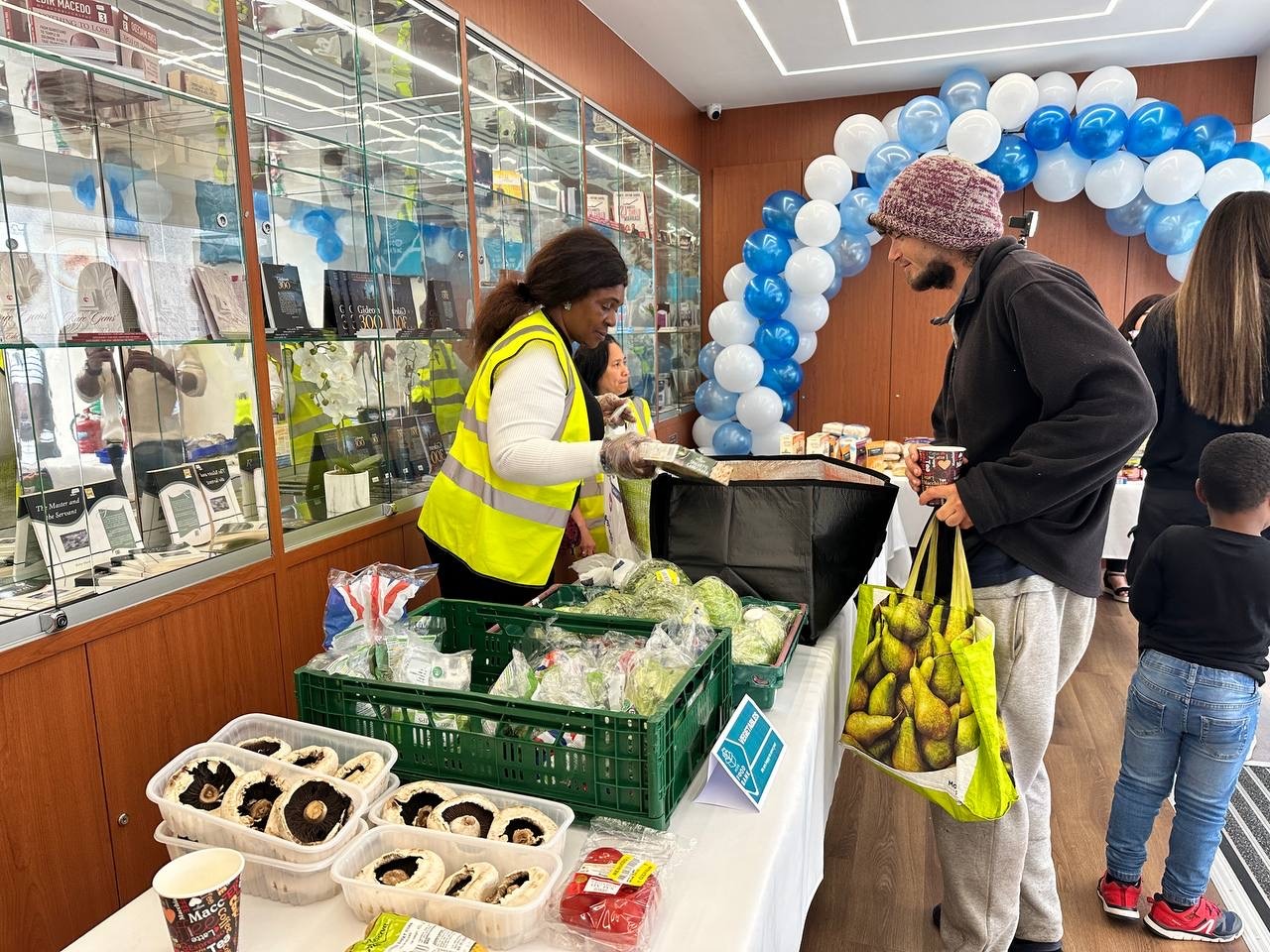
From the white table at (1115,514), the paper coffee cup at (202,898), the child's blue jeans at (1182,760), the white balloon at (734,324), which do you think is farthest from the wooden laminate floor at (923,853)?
the white balloon at (734,324)

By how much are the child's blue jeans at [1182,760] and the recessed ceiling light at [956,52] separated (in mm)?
3682

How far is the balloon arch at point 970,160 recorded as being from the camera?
4.66 meters

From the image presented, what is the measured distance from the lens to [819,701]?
55.8 inches

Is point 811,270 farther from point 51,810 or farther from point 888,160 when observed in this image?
point 51,810

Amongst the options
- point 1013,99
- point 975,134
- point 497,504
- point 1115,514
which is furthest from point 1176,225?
point 497,504

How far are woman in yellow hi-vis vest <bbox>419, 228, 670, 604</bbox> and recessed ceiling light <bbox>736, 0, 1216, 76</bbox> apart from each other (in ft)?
9.99

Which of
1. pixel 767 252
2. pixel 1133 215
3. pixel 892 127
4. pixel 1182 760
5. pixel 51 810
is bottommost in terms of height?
pixel 1182 760

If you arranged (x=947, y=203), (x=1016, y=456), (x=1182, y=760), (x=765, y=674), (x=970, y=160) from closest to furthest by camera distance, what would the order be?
(x=765, y=674) → (x=1016, y=456) → (x=947, y=203) → (x=1182, y=760) → (x=970, y=160)

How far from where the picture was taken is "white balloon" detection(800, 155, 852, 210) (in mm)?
5223

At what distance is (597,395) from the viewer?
2.85 m

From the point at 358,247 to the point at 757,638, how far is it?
1.84 metres

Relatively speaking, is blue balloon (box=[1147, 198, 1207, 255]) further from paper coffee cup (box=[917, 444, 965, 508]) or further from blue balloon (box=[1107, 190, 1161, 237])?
paper coffee cup (box=[917, 444, 965, 508])

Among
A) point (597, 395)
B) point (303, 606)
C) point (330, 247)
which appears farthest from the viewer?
point (597, 395)

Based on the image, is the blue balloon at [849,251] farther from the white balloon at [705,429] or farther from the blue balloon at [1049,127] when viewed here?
the white balloon at [705,429]
